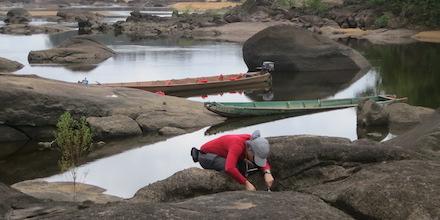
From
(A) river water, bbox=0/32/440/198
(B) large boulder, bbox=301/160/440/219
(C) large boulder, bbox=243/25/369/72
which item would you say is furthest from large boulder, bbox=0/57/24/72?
(B) large boulder, bbox=301/160/440/219

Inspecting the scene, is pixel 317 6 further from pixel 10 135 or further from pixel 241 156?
pixel 241 156

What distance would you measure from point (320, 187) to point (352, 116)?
21.3m

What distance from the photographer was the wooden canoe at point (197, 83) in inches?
1359

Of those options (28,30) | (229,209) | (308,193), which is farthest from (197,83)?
(28,30)

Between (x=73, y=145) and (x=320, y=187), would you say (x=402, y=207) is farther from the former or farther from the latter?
(x=73, y=145)

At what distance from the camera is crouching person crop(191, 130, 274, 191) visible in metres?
9.20

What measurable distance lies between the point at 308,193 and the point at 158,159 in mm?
13549

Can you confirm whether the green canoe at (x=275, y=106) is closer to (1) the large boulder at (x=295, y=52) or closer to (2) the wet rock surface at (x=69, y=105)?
(2) the wet rock surface at (x=69, y=105)

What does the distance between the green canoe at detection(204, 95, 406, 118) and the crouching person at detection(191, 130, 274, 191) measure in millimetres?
17838

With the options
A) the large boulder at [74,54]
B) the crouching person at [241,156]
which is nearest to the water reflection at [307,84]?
the large boulder at [74,54]

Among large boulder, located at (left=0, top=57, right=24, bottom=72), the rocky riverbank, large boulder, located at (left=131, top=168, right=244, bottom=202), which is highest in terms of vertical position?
the rocky riverbank

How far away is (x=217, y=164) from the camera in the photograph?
9898 mm

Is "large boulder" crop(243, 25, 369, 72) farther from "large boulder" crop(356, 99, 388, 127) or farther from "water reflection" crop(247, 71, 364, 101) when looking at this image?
"large boulder" crop(356, 99, 388, 127)

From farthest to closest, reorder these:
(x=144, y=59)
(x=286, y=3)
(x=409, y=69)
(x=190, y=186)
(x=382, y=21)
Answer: (x=286, y=3) < (x=382, y=21) < (x=144, y=59) < (x=409, y=69) < (x=190, y=186)
